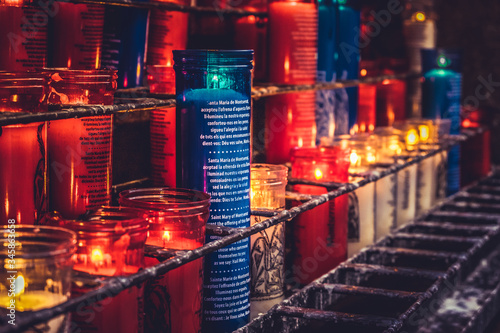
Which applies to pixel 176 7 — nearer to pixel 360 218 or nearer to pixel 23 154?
pixel 23 154

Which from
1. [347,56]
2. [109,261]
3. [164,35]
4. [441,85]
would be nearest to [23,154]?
[109,261]

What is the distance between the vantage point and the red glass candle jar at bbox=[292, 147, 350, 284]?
2111mm

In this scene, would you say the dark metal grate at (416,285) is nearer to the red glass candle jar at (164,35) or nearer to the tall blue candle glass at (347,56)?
the tall blue candle glass at (347,56)

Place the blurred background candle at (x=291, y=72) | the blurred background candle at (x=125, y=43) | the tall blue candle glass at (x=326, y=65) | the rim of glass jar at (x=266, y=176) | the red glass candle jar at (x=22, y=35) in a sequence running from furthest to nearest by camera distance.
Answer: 1. the tall blue candle glass at (x=326, y=65)
2. the blurred background candle at (x=291, y=72)
3. the rim of glass jar at (x=266, y=176)
4. the blurred background candle at (x=125, y=43)
5. the red glass candle jar at (x=22, y=35)

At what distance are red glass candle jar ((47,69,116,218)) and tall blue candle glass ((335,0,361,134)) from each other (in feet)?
3.67

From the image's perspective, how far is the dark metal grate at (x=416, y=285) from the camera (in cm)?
186

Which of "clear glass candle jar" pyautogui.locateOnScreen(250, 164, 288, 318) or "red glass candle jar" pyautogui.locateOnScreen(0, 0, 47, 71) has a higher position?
"red glass candle jar" pyautogui.locateOnScreen(0, 0, 47, 71)

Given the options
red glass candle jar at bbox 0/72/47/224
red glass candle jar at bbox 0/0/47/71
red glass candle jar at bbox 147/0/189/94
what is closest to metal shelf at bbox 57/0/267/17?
red glass candle jar at bbox 147/0/189/94

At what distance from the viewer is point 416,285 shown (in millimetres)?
2465

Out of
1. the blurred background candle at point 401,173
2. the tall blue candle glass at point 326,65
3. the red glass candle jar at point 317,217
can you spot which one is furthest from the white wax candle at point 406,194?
the red glass candle jar at point 317,217

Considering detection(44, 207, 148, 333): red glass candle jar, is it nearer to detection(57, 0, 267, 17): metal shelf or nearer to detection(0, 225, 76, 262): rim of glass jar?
detection(0, 225, 76, 262): rim of glass jar

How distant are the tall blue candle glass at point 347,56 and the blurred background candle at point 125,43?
0.84 m

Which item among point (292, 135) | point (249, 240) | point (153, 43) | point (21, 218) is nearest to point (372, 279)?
point (292, 135)

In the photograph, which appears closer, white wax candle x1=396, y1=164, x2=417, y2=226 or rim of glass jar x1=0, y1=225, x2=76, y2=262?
rim of glass jar x1=0, y1=225, x2=76, y2=262
